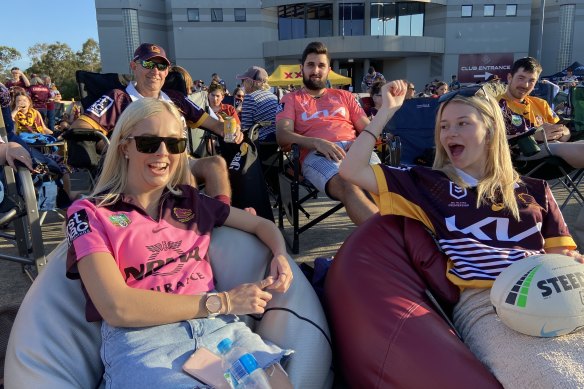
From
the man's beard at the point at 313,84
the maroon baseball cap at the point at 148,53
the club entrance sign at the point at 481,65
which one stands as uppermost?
the club entrance sign at the point at 481,65

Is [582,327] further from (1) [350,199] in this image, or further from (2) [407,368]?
(1) [350,199]

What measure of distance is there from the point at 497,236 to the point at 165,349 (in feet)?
4.38

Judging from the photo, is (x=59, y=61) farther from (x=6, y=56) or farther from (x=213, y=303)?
(x=213, y=303)

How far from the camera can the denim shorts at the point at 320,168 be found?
3469 mm

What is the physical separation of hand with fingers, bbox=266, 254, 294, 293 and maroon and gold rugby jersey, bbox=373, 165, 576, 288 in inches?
19.3

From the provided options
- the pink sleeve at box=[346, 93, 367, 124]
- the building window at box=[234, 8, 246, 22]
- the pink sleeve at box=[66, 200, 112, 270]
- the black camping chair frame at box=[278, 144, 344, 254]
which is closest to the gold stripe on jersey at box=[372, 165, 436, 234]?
the pink sleeve at box=[66, 200, 112, 270]

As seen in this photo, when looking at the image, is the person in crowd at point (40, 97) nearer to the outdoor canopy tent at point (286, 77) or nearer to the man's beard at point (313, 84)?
the outdoor canopy tent at point (286, 77)

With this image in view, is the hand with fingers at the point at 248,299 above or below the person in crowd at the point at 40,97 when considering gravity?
below

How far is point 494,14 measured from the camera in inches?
1184

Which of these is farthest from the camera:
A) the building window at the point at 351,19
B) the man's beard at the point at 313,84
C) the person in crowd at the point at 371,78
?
the building window at the point at 351,19

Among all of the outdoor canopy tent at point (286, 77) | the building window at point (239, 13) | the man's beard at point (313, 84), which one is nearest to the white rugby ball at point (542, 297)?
the man's beard at point (313, 84)

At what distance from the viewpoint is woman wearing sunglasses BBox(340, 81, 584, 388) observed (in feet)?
5.74

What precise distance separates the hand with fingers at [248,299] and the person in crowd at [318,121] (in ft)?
6.18

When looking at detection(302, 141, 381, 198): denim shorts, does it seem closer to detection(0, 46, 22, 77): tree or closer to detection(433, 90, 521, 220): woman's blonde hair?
detection(433, 90, 521, 220): woman's blonde hair
